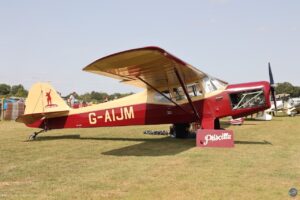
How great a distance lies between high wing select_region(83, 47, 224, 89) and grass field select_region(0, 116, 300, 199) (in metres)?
2.40

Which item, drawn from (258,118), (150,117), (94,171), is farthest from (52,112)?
(258,118)

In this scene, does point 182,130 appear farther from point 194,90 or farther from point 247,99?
point 247,99

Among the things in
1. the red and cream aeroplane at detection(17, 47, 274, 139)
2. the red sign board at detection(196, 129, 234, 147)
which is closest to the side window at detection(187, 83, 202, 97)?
the red and cream aeroplane at detection(17, 47, 274, 139)

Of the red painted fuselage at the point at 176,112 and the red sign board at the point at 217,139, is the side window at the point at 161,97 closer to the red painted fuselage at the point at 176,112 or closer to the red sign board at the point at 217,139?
the red painted fuselage at the point at 176,112

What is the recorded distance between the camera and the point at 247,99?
11.6 metres

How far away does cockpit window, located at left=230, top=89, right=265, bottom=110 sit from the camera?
1148 cm

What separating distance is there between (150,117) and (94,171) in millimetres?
6146

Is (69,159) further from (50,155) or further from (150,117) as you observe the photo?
(150,117)

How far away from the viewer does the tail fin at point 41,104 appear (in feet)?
A: 43.4

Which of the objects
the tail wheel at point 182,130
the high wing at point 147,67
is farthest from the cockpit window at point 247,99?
the tail wheel at point 182,130

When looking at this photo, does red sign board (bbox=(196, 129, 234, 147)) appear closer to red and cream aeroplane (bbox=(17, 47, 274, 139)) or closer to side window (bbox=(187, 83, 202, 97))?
red and cream aeroplane (bbox=(17, 47, 274, 139))

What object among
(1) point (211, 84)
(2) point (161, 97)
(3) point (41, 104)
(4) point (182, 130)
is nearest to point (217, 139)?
(1) point (211, 84)

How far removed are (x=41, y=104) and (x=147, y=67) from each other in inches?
202

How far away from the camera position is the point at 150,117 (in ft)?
42.0
